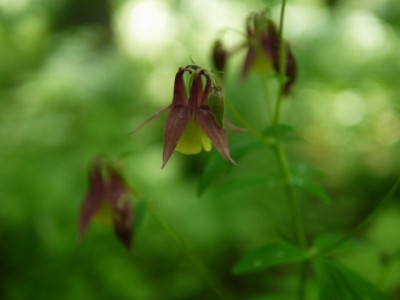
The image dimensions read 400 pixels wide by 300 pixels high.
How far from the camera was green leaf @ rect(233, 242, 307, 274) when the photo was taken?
58.8 inches

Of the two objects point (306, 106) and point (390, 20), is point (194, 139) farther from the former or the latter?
point (390, 20)

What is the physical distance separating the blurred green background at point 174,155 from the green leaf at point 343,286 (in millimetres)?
348

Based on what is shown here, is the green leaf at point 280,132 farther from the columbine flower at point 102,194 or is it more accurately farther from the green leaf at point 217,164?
the columbine flower at point 102,194

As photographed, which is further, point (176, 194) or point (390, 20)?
point (390, 20)

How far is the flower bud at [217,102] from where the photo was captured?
117cm

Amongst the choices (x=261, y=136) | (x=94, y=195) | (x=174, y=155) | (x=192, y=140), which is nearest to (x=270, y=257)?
(x=261, y=136)

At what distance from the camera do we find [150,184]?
3.31 meters

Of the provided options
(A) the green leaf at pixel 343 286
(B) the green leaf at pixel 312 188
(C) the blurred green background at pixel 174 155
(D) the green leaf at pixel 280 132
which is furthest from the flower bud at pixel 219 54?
(A) the green leaf at pixel 343 286

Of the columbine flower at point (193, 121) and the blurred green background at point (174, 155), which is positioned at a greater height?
the columbine flower at point (193, 121)

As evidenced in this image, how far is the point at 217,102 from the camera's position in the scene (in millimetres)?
1176

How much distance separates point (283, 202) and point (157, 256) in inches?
36.9

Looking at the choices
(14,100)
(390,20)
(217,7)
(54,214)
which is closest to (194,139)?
(54,214)

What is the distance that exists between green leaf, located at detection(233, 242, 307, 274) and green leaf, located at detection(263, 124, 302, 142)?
29 centimetres

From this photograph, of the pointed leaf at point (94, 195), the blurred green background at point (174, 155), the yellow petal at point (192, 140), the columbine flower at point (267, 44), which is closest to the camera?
the yellow petal at point (192, 140)
